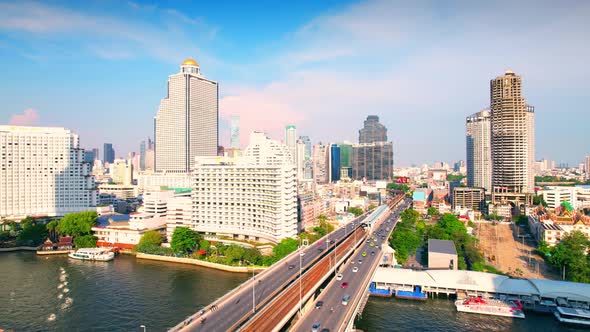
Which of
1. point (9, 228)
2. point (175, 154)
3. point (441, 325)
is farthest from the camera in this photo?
point (175, 154)

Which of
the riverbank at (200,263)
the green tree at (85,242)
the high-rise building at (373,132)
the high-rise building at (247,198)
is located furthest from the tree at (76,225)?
the high-rise building at (373,132)

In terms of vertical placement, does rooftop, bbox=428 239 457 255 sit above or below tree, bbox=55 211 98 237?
below

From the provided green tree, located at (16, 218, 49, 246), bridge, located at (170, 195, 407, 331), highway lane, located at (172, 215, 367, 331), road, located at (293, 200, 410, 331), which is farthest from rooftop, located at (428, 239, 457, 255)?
green tree, located at (16, 218, 49, 246)

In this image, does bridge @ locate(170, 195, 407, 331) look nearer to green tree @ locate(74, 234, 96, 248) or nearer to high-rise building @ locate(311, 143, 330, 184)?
green tree @ locate(74, 234, 96, 248)

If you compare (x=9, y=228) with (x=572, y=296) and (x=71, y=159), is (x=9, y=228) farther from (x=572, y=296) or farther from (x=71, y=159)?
(x=572, y=296)

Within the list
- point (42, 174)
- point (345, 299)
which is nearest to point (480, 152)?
point (345, 299)

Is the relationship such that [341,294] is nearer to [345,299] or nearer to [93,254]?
[345,299]

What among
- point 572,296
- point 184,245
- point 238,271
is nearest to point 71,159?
point 184,245
